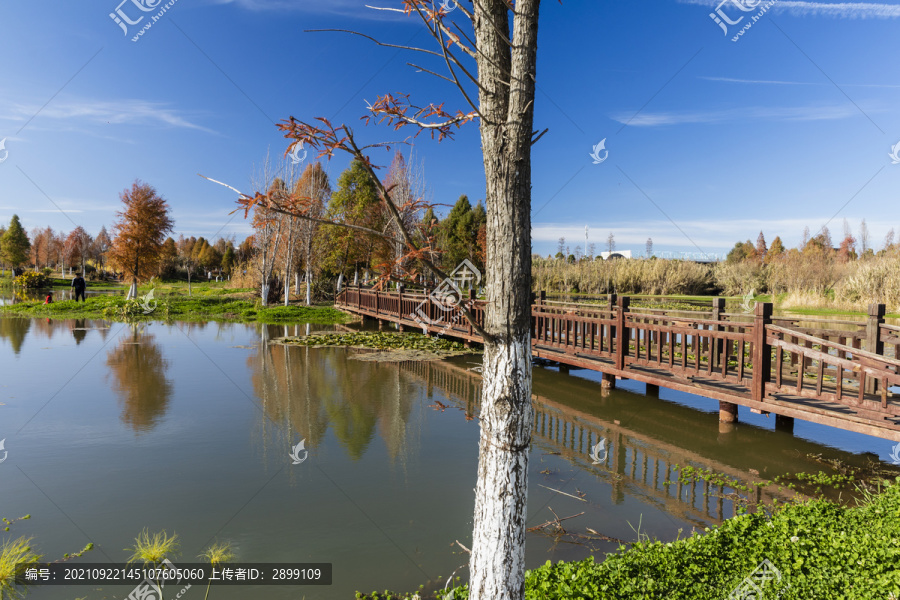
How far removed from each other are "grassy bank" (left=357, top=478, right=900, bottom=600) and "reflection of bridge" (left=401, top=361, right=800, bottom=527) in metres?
0.83

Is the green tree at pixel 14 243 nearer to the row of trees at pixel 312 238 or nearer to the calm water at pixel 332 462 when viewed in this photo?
the row of trees at pixel 312 238

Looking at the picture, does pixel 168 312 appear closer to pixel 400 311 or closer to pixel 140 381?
pixel 400 311

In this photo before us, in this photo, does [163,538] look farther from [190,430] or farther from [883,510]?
[883,510]

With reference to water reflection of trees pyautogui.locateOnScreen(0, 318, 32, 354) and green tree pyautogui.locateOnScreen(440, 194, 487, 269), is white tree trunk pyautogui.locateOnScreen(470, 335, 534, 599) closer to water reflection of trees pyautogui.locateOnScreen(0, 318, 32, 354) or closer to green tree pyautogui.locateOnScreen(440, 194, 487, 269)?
water reflection of trees pyautogui.locateOnScreen(0, 318, 32, 354)

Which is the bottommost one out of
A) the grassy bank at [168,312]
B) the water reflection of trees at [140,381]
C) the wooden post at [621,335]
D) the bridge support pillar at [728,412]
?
the water reflection of trees at [140,381]

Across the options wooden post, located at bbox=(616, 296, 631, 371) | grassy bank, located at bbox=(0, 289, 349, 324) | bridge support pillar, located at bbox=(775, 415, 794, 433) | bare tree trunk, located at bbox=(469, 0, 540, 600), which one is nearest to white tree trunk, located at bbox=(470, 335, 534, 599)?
bare tree trunk, located at bbox=(469, 0, 540, 600)

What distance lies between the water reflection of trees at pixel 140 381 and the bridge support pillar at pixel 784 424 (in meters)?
8.62

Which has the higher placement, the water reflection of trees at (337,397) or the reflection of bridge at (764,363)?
the reflection of bridge at (764,363)

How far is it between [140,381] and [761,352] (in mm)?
10439

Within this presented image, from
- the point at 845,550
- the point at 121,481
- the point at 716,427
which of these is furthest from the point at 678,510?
the point at 121,481

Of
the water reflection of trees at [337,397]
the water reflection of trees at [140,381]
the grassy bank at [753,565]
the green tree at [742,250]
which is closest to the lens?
the grassy bank at [753,565]

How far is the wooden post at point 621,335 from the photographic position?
8.30 metres

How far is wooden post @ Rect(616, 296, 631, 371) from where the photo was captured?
327 inches

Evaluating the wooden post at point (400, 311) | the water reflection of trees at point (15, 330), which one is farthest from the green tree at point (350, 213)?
the water reflection of trees at point (15, 330)
